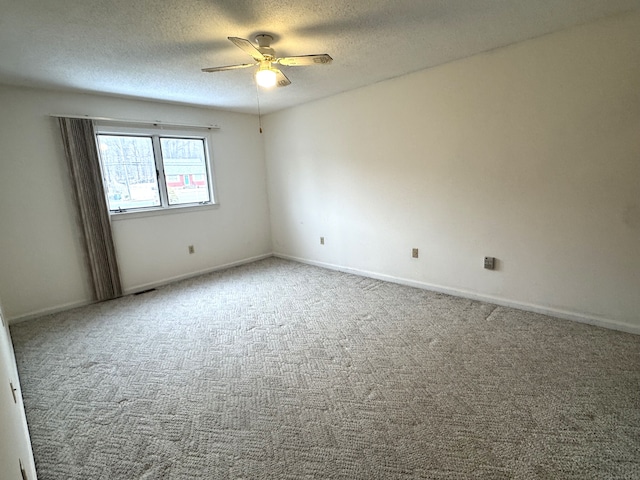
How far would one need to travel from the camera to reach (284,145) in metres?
4.89

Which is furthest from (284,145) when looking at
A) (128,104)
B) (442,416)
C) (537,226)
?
(442,416)

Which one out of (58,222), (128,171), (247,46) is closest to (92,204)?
(58,222)

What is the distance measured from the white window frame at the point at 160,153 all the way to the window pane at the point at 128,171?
0.06 meters

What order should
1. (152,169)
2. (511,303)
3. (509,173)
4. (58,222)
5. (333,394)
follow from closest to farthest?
(333,394) → (509,173) → (511,303) → (58,222) → (152,169)

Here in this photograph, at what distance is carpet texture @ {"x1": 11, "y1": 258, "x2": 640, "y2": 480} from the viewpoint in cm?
151

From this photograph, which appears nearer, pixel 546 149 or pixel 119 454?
pixel 119 454

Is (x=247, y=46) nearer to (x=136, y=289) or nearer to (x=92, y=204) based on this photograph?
(x=92, y=204)

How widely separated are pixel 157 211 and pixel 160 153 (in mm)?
776

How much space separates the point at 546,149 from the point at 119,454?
12.1 feet

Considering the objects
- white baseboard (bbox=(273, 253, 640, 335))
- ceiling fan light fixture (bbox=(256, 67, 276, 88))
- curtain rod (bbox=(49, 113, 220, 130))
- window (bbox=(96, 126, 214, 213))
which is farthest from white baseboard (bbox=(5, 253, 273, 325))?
ceiling fan light fixture (bbox=(256, 67, 276, 88))

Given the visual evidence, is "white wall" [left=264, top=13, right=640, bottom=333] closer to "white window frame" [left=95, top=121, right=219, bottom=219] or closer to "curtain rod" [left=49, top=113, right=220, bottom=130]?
"curtain rod" [left=49, top=113, right=220, bottom=130]

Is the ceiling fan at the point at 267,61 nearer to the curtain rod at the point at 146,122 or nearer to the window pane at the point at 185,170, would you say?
the curtain rod at the point at 146,122

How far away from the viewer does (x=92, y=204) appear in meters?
3.57

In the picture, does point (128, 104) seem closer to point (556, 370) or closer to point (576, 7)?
point (576, 7)
